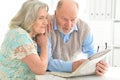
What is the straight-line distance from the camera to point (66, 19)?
1641 mm

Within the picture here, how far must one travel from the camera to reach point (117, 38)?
11.2 feet

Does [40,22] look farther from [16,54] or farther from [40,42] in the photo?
[16,54]

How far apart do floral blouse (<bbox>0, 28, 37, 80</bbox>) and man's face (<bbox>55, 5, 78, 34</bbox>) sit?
0.26 m

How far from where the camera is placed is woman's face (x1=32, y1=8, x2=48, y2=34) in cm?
158

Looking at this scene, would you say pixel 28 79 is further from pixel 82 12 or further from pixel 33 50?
pixel 82 12

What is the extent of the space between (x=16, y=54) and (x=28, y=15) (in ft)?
0.85

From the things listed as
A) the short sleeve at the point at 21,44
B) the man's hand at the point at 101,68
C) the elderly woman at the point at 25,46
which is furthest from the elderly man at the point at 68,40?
the short sleeve at the point at 21,44

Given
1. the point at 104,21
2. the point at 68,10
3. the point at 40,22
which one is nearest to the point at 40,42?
the point at 40,22

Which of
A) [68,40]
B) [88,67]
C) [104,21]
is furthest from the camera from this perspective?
[104,21]

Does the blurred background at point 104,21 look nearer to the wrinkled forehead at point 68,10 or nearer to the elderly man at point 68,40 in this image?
the elderly man at point 68,40

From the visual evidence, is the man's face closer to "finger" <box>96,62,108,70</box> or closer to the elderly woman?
the elderly woman

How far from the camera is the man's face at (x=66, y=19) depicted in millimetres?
1628

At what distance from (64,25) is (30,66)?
384mm

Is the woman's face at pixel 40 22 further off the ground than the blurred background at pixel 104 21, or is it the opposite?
the woman's face at pixel 40 22
